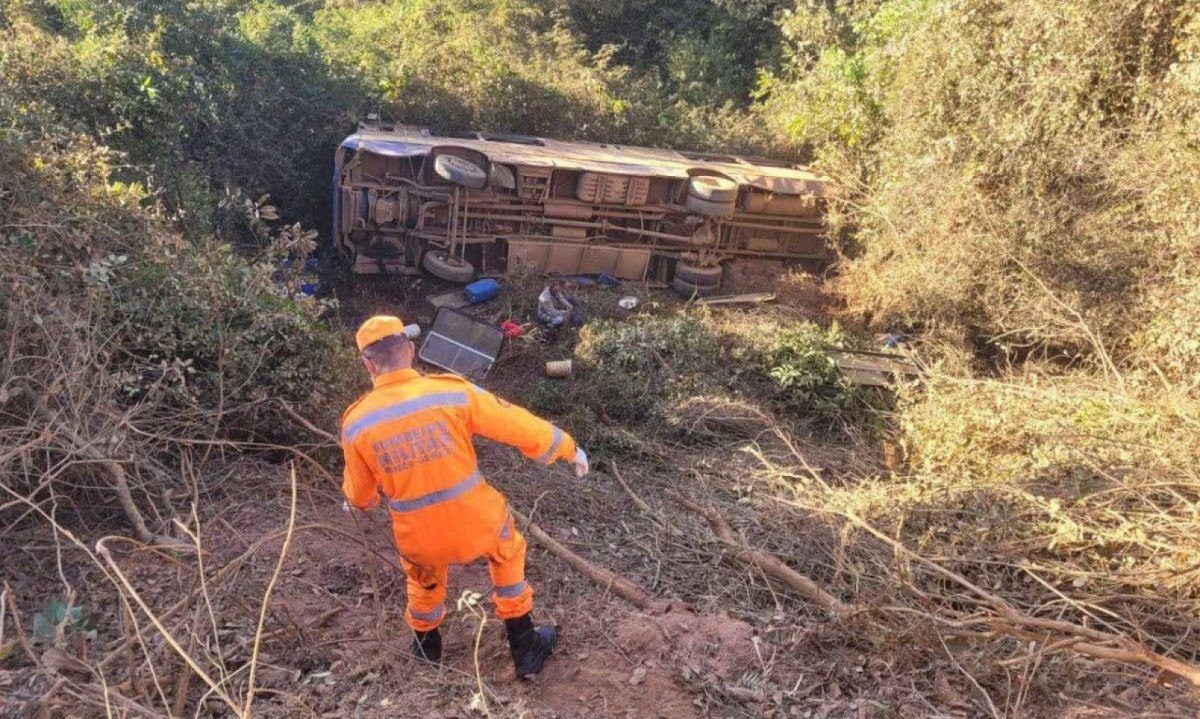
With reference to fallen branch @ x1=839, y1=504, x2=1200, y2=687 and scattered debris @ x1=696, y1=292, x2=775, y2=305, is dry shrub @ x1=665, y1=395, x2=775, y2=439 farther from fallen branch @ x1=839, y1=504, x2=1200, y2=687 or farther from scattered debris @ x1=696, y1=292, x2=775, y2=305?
fallen branch @ x1=839, y1=504, x2=1200, y2=687

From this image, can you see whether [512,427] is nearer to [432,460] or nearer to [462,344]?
[432,460]

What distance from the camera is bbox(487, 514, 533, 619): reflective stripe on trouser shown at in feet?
10.0

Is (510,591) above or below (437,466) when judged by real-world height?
below

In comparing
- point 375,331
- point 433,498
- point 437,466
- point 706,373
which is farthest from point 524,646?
point 706,373

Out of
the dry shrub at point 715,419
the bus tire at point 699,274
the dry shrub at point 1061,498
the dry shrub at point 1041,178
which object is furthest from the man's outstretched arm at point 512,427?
the bus tire at point 699,274

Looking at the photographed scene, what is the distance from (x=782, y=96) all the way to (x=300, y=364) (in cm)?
897

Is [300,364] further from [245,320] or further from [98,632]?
[98,632]

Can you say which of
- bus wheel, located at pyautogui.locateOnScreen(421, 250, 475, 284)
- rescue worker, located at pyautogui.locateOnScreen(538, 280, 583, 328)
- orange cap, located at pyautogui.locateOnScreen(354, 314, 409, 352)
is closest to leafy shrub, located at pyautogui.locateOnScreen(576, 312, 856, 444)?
rescue worker, located at pyautogui.locateOnScreen(538, 280, 583, 328)

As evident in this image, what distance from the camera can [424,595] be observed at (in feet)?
10.2

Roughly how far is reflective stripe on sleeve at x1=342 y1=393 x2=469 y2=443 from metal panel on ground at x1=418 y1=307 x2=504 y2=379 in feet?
15.3

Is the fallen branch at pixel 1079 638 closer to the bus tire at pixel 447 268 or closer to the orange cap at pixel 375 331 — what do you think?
the orange cap at pixel 375 331

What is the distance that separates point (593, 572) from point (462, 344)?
421cm

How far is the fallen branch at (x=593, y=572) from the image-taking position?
374 cm

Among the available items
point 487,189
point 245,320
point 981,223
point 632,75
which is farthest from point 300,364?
point 632,75
